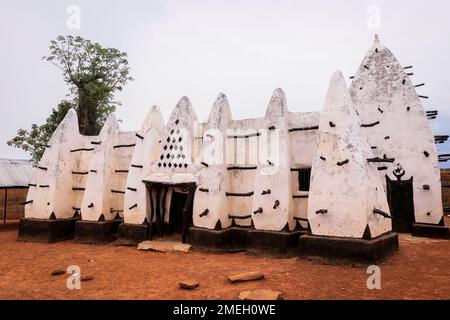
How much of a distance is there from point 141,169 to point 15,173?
432 inches

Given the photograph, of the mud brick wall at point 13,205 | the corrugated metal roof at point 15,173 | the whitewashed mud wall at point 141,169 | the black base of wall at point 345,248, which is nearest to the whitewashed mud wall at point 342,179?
the black base of wall at point 345,248

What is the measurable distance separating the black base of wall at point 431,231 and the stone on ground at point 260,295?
9.46m

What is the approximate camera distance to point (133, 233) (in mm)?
11562

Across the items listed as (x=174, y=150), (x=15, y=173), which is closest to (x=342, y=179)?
(x=174, y=150)

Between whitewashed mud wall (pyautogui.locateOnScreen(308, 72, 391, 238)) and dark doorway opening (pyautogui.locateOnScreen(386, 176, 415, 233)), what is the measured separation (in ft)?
14.5

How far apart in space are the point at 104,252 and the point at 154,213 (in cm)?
232

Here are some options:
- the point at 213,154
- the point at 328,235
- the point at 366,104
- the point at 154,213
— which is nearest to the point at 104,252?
the point at 154,213

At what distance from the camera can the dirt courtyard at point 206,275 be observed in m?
5.90

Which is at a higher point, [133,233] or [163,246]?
[133,233]

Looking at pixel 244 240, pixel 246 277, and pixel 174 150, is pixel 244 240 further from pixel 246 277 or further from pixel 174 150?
pixel 174 150

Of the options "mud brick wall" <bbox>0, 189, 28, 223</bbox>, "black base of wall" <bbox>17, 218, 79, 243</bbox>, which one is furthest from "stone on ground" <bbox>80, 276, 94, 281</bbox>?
"mud brick wall" <bbox>0, 189, 28, 223</bbox>

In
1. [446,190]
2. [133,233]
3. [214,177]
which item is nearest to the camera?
[214,177]

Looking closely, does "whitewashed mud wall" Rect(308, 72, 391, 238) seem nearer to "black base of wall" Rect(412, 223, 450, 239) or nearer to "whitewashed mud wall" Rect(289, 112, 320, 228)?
"whitewashed mud wall" Rect(289, 112, 320, 228)
